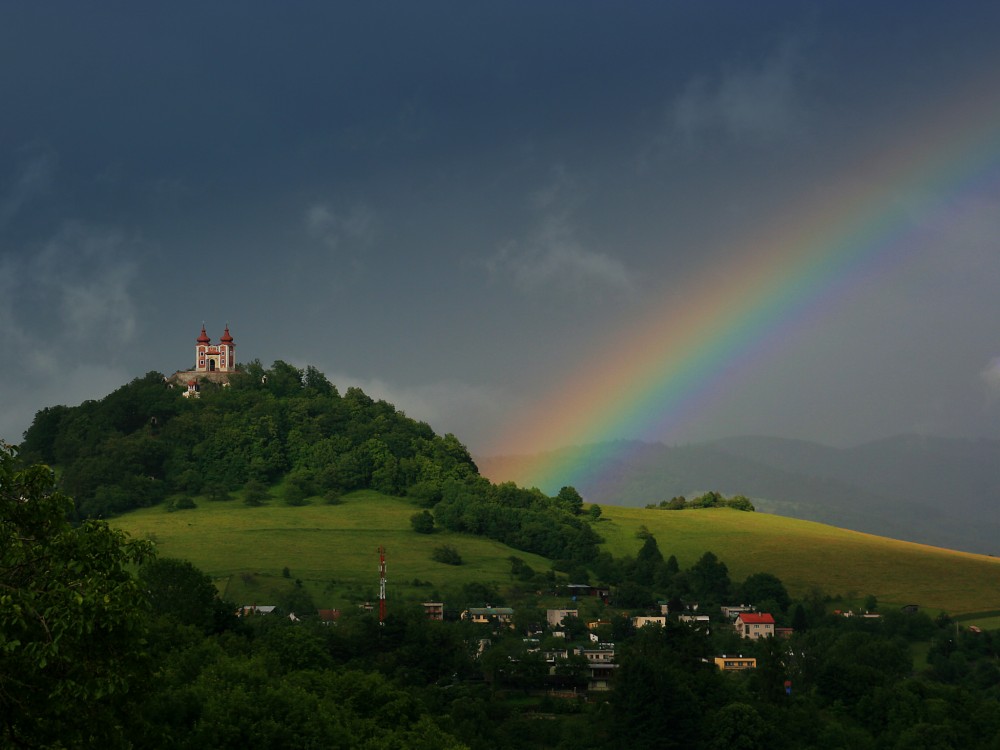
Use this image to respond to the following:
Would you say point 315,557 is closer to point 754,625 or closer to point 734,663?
point 754,625

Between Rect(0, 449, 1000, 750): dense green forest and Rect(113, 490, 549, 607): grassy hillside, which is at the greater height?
Rect(113, 490, 549, 607): grassy hillside

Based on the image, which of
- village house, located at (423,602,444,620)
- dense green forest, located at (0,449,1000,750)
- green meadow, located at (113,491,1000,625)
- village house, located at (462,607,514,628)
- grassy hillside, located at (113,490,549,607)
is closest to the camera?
dense green forest, located at (0,449,1000,750)

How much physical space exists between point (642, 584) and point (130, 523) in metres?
79.2

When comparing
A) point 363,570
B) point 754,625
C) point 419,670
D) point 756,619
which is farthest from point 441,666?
point 756,619

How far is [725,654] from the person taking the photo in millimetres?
152875

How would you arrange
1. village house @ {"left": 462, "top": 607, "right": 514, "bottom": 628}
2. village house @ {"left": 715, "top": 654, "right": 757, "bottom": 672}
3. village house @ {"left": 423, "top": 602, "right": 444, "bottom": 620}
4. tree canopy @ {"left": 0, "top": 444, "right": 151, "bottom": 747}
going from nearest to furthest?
tree canopy @ {"left": 0, "top": 444, "right": 151, "bottom": 747} → village house @ {"left": 715, "top": 654, "right": 757, "bottom": 672} → village house @ {"left": 462, "top": 607, "right": 514, "bottom": 628} → village house @ {"left": 423, "top": 602, "right": 444, "bottom": 620}

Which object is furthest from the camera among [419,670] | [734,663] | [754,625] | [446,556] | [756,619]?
[446,556]

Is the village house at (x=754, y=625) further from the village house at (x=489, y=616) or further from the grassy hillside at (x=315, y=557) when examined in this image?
the grassy hillside at (x=315, y=557)

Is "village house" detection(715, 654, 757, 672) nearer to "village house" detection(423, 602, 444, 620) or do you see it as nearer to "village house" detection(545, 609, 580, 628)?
"village house" detection(545, 609, 580, 628)

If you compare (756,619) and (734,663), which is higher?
(756,619)

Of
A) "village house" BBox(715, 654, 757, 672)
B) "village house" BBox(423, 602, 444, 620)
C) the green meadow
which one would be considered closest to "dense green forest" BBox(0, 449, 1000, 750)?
"village house" BBox(715, 654, 757, 672)

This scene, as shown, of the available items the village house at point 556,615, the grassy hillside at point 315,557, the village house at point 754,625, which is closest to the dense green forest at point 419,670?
the village house at point 556,615

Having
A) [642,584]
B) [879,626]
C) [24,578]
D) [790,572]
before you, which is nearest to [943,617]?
[879,626]

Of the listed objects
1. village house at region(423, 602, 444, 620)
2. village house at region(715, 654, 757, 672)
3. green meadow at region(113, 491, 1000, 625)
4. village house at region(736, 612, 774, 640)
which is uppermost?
green meadow at region(113, 491, 1000, 625)
